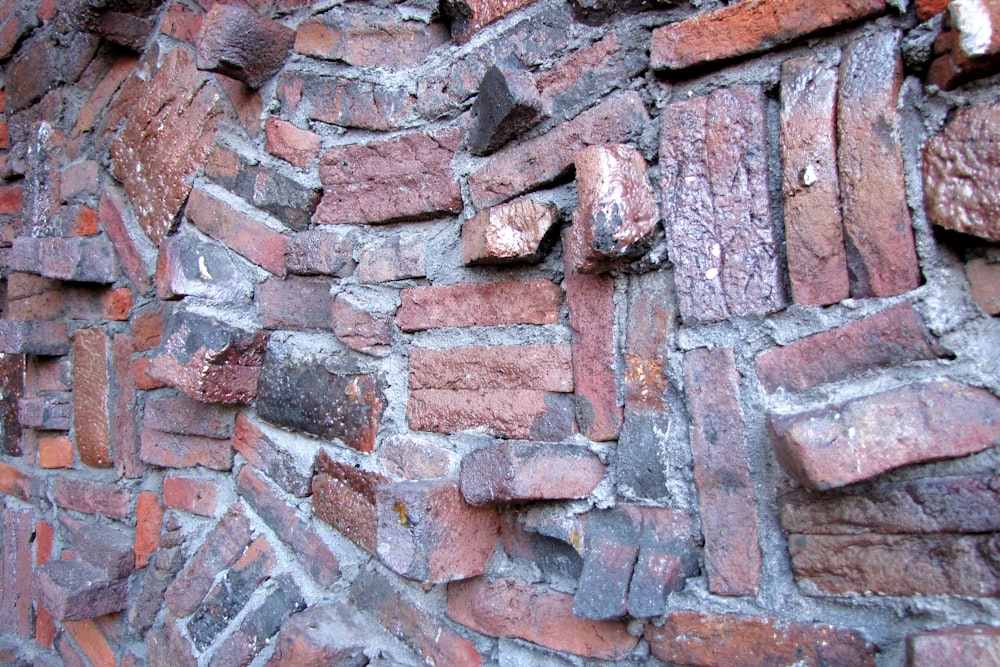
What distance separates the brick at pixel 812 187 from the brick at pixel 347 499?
2.03 feet

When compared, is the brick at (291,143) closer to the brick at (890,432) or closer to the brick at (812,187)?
the brick at (812,187)

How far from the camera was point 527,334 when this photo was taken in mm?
886

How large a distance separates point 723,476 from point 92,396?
4.28 ft

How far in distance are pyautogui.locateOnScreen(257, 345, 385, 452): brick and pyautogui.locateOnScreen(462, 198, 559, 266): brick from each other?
284 millimetres

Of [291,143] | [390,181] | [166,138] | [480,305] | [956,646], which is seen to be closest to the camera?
[956,646]

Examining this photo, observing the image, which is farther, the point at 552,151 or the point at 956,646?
the point at 552,151

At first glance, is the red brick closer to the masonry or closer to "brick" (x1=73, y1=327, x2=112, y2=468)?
the masonry

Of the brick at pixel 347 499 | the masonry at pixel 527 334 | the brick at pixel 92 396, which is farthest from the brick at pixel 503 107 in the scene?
the brick at pixel 92 396

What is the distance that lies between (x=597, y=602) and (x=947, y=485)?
36cm

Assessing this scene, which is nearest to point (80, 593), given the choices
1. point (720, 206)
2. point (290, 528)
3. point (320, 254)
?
point (290, 528)

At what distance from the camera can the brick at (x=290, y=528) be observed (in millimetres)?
1033

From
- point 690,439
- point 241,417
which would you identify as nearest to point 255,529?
point 241,417

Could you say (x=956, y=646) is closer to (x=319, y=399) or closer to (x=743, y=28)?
(x=743, y=28)

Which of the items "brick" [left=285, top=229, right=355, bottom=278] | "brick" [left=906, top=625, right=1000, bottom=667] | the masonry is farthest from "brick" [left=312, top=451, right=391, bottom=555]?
"brick" [left=906, top=625, right=1000, bottom=667]
